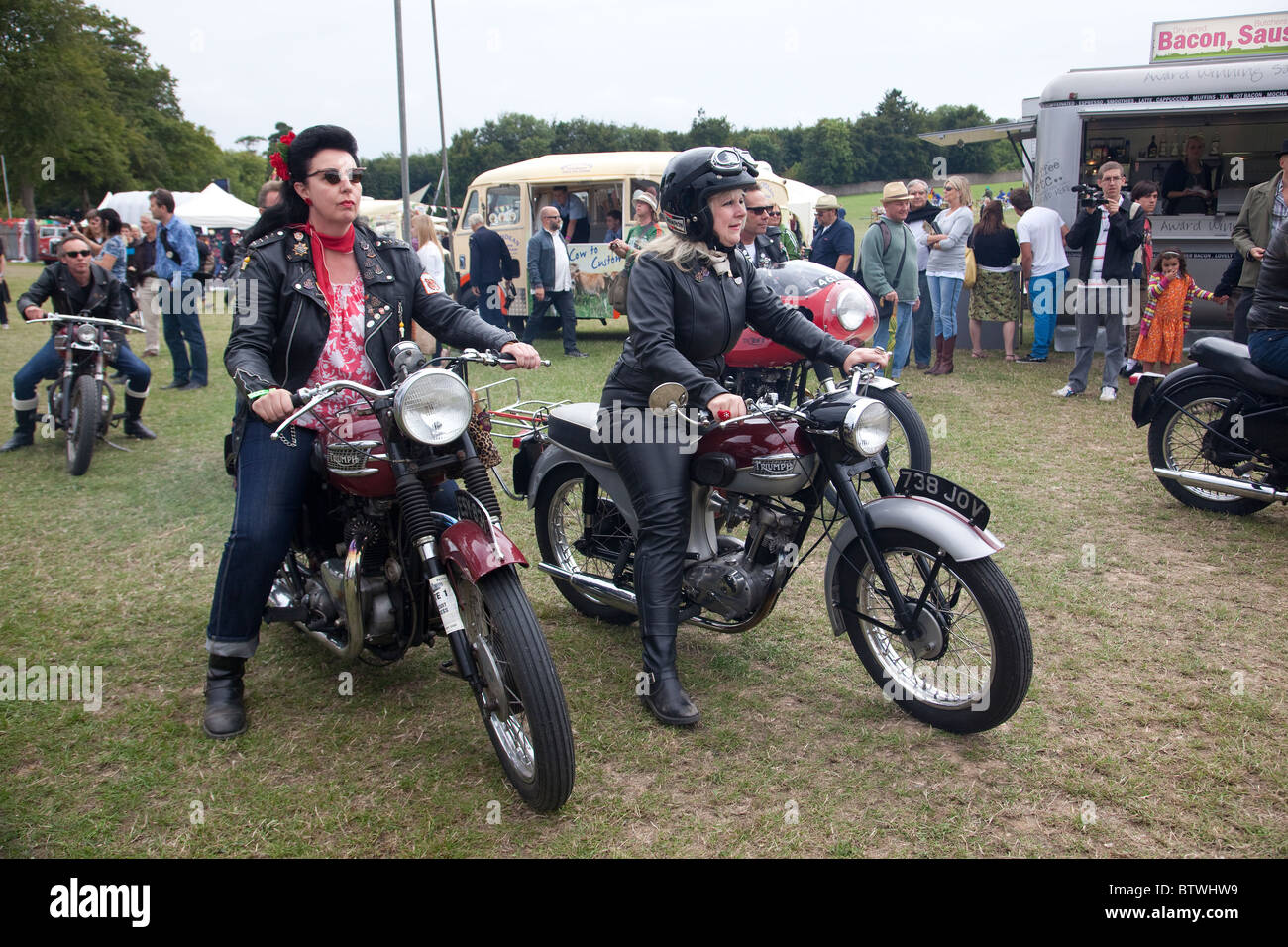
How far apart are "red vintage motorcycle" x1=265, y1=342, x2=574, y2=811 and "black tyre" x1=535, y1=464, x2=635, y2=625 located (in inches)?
34.0

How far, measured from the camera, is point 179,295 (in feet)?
32.8

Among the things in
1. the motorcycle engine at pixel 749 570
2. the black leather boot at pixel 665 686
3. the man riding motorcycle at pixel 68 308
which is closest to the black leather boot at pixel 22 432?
the man riding motorcycle at pixel 68 308

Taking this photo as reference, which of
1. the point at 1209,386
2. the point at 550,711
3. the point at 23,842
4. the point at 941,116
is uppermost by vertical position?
the point at 941,116

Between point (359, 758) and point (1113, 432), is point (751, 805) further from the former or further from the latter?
point (1113, 432)

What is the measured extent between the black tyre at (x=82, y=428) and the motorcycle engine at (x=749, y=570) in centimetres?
553

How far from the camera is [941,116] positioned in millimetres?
56781

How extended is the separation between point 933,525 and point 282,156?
8.45ft

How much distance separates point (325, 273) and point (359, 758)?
1.71 metres

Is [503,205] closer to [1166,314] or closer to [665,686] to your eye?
[1166,314]

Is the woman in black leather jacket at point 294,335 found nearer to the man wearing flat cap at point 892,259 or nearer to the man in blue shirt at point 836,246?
the man wearing flat cap at point 892,259

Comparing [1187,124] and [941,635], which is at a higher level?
[1187,124]

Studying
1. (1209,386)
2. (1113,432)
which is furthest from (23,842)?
(1113,432)

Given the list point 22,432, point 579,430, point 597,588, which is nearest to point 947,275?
point 579,430

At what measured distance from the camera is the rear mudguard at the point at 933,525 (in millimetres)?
3021
